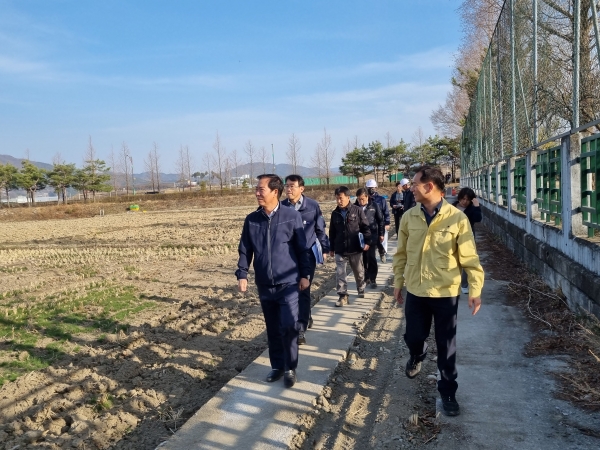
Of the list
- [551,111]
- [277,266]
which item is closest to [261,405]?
[277,266]

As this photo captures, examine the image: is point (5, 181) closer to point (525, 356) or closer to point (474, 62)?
point (474, 62)

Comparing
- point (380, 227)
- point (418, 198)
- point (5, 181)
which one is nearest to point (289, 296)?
point (418, 198)

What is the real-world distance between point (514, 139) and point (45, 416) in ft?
33.8

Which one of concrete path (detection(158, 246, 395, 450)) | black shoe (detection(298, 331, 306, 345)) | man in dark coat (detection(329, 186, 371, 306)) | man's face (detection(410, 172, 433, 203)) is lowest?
concrete path (detection(158, 246, 395, 450))

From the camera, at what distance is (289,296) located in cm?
446

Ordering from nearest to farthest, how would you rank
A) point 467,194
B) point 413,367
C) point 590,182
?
1. point 413,367
2. point 590,182
3. point 467,194

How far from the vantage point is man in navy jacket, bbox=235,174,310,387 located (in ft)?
14.5

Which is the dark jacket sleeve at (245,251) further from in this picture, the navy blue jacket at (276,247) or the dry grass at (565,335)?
the dry grass at (565,335)

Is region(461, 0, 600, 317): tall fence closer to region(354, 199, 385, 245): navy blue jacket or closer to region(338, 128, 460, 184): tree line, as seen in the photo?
region(354, 199, 385, 245): navy blue jacket

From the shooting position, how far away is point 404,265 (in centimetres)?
408

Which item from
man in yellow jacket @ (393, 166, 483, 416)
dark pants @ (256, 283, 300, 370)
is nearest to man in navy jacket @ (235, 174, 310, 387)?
dark pants @ (256, 283, 300, 370)

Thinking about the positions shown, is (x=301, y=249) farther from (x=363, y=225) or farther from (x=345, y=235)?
(x=363, y=225)

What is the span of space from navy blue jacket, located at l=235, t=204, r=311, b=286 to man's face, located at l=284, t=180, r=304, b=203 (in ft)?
4.70

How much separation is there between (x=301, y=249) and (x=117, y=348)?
3.03 metres
